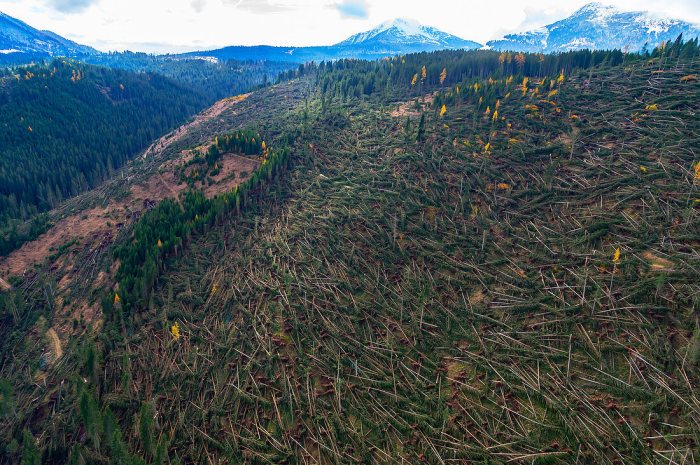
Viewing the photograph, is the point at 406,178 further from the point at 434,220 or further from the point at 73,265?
the point at 73,265

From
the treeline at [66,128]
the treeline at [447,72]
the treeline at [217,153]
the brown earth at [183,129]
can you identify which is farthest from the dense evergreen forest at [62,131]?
the treeline at [447,72]

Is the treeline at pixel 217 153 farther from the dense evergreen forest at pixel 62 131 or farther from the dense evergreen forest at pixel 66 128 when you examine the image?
the dense evergreen forest at pixel 66 128

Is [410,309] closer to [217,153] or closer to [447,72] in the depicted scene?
[217,153]

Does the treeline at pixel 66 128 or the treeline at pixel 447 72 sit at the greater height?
the treeline at pixel 447 72

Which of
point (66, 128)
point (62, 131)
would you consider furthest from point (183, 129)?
point (66, 128)

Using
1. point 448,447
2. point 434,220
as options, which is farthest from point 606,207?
point 448,447
